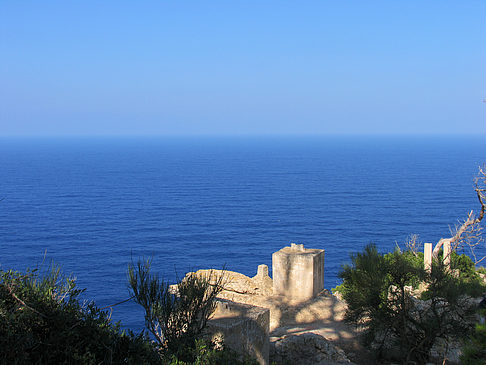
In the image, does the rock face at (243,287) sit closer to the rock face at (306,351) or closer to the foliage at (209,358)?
the rock face at (306,351)

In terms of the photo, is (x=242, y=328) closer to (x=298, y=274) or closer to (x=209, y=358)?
(x=209, y=358)

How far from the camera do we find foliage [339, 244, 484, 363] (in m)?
17.5

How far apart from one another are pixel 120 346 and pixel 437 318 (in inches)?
440

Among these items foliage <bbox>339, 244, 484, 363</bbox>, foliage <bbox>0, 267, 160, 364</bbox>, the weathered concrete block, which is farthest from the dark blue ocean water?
foliage <bbox>0, 267, 160, 364</bbox>

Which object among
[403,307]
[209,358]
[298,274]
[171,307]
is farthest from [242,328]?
[298,274]

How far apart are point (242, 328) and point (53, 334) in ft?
19.2

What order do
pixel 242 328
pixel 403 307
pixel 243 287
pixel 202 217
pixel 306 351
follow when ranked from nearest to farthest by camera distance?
pixel 242 328, pixel 403 307, pixel 306 351, pixel 243 287, pixel 202 217

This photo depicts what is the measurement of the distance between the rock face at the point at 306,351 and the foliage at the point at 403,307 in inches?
56.8

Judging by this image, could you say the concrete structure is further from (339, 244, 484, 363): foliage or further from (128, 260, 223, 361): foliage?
(128, 260, 223, 361): foliage

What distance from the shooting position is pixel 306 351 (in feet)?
59.8

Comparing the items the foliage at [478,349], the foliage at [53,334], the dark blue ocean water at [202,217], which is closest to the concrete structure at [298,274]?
the dark blue ocean water at [202,217]

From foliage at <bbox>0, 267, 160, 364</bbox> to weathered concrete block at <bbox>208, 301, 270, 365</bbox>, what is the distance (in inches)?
123

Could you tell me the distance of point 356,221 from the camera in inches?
2667

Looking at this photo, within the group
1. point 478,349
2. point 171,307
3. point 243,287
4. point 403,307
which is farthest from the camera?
point 243,287
